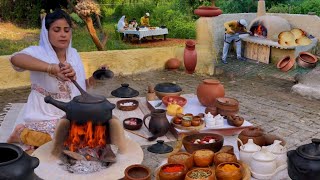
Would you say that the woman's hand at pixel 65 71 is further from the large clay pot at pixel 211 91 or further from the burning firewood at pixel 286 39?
the burning firewood at pixel 286 39

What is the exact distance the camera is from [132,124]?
580cm

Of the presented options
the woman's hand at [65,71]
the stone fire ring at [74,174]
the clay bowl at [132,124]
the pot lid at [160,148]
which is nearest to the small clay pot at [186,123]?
the pot lid at [160,148]

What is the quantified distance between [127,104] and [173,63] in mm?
3433

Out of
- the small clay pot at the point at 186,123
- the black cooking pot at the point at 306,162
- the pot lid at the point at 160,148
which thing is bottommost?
the pot lid at the point at 160,148

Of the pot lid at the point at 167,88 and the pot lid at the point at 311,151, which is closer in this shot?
the pot lid at the point at 311,151

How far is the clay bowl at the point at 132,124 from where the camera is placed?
5.75 m

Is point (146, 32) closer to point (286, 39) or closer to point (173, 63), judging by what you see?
point (173, 63)

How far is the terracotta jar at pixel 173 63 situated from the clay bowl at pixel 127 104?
3.30 metres

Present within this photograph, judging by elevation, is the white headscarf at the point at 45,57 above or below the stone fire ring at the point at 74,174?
above

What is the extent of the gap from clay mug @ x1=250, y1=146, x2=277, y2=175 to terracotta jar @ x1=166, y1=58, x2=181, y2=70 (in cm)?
592

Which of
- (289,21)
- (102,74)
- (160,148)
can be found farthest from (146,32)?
(160,148)

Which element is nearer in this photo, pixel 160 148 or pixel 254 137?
pixel 254 137

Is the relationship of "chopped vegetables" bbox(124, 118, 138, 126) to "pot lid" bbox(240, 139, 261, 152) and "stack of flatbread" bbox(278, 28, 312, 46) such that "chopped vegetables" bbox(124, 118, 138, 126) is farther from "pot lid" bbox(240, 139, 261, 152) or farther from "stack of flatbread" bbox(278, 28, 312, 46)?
"stack of flatbread" bbox(278, 28, 312, 46)

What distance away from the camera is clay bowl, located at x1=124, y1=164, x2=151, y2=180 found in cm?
394
